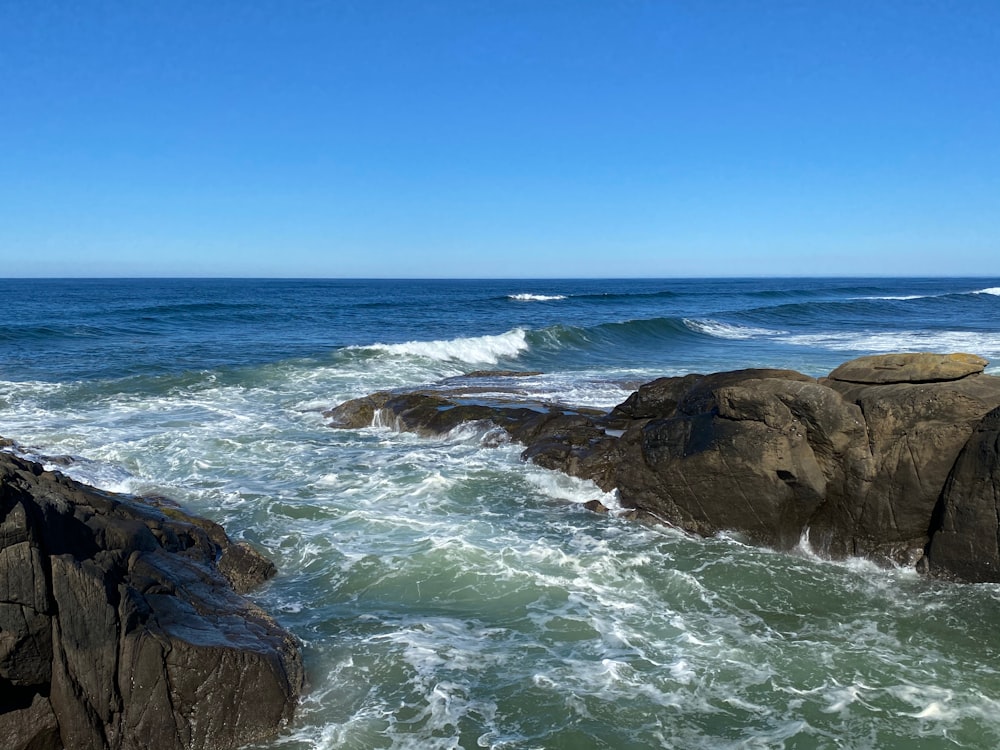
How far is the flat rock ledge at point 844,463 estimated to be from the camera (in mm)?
9297

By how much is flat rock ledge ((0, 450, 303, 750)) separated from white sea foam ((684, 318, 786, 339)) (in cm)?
3686

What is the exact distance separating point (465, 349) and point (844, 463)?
73.1 feet

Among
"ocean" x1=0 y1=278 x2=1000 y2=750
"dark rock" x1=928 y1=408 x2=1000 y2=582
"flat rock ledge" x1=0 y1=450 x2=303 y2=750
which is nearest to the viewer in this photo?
"flat rock ledge" x1=0 y1=450 x2=303 y2=750

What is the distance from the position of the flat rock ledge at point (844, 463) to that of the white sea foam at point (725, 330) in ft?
99.5

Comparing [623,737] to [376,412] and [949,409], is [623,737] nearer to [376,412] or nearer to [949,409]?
[949,409]

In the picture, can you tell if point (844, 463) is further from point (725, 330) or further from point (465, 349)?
point (725, 330)

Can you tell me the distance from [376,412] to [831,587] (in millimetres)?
10808

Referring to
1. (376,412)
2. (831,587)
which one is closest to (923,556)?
(831,587)

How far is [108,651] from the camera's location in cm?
600

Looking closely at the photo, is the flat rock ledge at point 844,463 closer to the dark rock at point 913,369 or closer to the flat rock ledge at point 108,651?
the dark rock at point 913,369

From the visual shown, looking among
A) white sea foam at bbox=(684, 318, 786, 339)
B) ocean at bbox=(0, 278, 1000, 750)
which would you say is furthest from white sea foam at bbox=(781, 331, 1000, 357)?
ocean at bbox=(0, 278, 1000, 750)

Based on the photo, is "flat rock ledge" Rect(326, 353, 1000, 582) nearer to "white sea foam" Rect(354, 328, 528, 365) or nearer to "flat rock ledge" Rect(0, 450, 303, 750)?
"flat rock ledge" Rect(0, 450, 303, 750)

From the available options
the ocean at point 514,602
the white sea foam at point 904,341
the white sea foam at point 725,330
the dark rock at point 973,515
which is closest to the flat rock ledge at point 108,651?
the ocean at point 514,602

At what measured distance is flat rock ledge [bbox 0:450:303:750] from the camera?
5.75m
